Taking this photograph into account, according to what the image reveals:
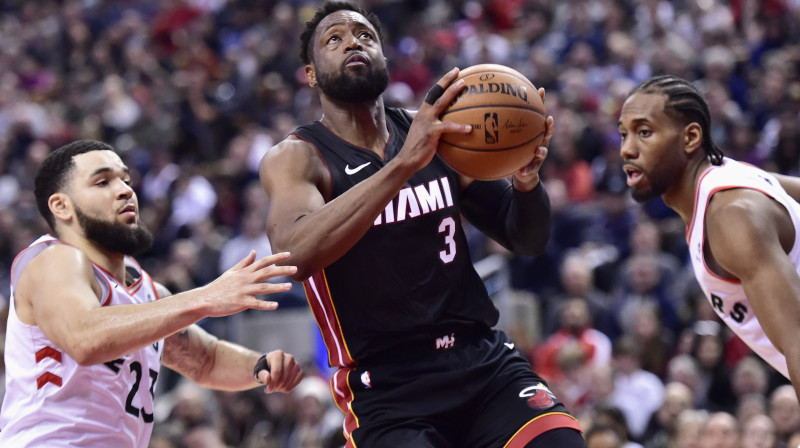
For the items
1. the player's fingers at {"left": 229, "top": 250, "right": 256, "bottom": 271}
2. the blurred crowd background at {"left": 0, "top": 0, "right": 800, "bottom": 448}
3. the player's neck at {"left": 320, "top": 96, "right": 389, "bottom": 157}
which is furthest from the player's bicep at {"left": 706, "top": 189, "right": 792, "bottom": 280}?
the blurred crowd background at {"left": 0, "top": 0, "right": 800, "bottom": 448}

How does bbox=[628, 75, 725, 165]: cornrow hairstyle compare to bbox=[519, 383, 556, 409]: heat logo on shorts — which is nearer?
bbox=[519, 383, 556, 409]: heat logo on shorts

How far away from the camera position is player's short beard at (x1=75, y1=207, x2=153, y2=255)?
4.38 metres

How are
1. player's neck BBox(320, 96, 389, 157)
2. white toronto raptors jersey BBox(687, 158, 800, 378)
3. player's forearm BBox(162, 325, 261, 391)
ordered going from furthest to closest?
1. player's forearm BBox(162, 325, 261, 391)
2. player's neck BBox(320, 96, 389, 157)
3. white toronto raptors jersey BBox(687, 158, 800, 378)

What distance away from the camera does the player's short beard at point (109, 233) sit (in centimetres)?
438

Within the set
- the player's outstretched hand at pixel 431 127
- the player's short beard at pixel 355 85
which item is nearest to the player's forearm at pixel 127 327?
the player's outstretched hand at pixel 431 127

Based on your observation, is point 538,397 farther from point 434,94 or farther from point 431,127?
point 434,94

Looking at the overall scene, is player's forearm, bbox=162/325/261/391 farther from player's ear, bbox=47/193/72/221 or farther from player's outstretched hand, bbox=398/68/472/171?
player's outstretched hand, bbox=398/68/472/171

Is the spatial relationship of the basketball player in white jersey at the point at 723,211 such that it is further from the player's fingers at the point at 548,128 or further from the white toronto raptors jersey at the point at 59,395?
the white toronto raptors jersey at the point at 59,395

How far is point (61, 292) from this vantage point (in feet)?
13.1

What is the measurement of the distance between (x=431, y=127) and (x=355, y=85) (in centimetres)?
62

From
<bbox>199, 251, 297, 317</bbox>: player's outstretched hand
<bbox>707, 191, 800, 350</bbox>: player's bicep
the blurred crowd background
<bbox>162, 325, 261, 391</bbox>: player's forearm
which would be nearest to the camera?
<bbox>199, 251, 297, 317</bbox>: player's outstretched hand

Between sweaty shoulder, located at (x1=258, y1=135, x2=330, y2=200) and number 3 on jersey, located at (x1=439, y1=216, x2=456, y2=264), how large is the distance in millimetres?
500

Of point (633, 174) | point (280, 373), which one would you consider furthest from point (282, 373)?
point (633, 174)

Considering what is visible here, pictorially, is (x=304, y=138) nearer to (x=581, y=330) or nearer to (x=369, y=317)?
(x=369, y=317)
